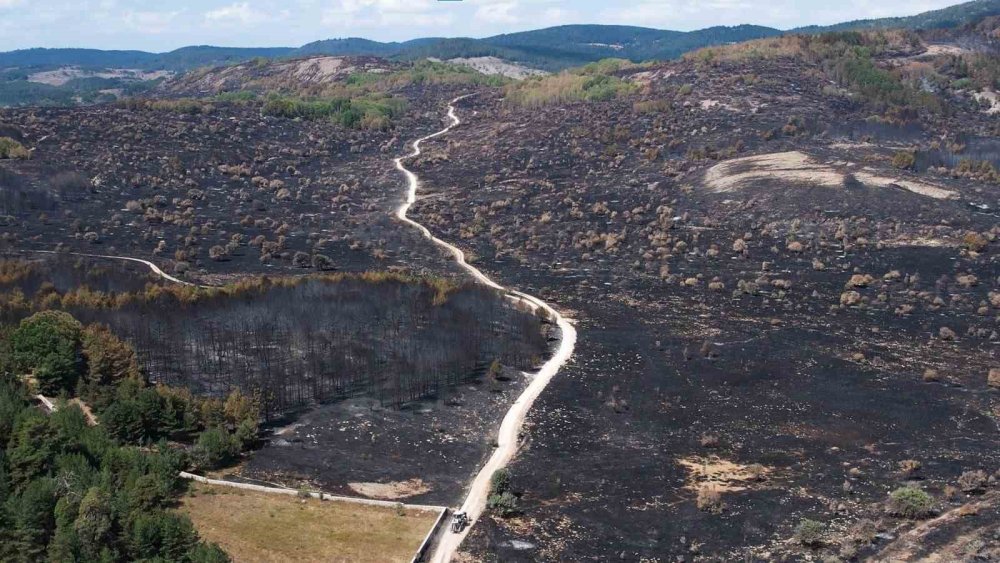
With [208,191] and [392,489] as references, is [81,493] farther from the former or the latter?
[208,191]

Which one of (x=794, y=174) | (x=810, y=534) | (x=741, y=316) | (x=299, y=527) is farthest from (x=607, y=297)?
(x=299, y=527)

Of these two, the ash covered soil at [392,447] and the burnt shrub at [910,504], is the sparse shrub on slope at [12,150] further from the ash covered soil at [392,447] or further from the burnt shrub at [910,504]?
the burnt shrub at [910,504]

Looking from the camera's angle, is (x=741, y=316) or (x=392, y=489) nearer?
(x=392, y=489)

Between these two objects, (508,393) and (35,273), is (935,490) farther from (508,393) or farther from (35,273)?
(35,273)

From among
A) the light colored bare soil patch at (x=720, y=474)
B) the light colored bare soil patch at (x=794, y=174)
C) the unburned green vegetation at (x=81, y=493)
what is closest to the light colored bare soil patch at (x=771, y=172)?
the light colored bare soil patch at (x=794, y=174)

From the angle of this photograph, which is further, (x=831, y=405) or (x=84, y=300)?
(x=84, y=300)

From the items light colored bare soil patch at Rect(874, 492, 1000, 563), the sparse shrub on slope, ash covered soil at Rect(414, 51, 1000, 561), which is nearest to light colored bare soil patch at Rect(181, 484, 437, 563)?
ash covered soil at Rect(414, 51, 1000, 561)

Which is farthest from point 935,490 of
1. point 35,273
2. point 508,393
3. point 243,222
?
point 243,222
